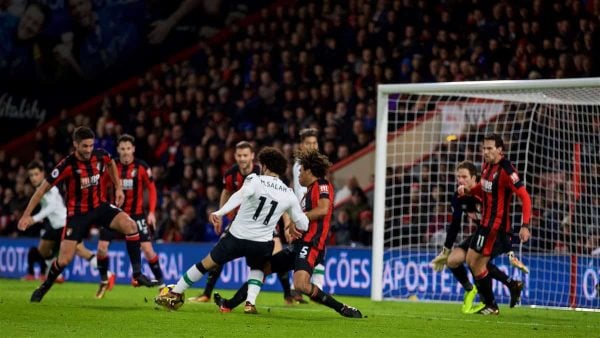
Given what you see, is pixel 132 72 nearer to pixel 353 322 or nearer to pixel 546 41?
pixel 546 41

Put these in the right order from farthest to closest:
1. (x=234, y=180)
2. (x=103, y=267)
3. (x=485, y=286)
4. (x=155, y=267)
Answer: (x=155, y=267), (x=103, y=267), (x=234, y=180), (x=485, y=286)

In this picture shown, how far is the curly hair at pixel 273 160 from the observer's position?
31.7 feet

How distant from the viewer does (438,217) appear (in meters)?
14.7

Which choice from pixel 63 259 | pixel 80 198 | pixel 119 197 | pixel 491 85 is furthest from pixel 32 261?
pixel 491 85

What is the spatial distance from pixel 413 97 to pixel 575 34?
108 inches

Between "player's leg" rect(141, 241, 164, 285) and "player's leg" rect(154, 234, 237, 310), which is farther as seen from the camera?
"player's leg" rect(141, 241, 164, 285)

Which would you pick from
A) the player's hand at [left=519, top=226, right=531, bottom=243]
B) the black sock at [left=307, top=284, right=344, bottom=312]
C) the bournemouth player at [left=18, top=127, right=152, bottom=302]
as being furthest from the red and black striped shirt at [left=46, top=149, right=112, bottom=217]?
the player's hand at [left=519, top=226, right=531, bottom=243]

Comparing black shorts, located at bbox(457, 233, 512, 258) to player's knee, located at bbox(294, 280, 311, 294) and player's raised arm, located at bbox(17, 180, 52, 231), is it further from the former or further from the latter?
player's raised arm, located at bbox(17, 180, 52, 231)

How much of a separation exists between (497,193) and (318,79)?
8300mm

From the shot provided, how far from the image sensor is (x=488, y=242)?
35.9 feet

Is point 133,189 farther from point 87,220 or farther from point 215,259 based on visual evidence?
point 215,259

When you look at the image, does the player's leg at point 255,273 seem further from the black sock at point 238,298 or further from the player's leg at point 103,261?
the player's leg at point 103,261

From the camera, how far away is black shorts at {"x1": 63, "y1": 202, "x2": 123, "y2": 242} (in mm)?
11219

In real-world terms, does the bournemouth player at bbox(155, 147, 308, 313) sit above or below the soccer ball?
above
